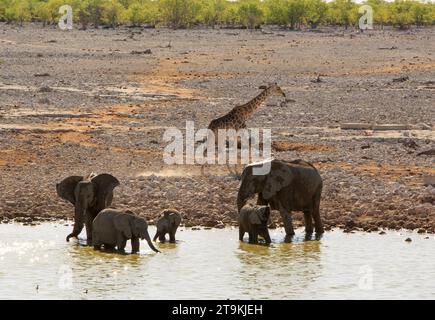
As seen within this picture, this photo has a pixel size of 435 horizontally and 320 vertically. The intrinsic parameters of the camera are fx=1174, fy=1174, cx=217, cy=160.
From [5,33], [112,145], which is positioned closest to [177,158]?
[112,145]

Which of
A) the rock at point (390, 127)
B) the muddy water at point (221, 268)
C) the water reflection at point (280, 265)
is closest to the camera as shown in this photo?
the muddy water at point (221, 268)

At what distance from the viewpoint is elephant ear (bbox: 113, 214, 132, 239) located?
1722 centimetres

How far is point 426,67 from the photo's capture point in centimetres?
5581

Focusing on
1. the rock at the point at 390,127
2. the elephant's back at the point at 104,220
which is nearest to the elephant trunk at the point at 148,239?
the elephant's back at the point at 104,220

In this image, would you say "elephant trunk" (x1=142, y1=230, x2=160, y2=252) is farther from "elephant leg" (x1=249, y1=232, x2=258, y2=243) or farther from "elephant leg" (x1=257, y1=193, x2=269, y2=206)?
"elephant leg" (x1=257, y1=193, x2=269, y2=206)

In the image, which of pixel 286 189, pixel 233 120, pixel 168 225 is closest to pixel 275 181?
pixel 286 189

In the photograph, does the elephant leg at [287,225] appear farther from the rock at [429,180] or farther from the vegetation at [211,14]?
the vegetation at [211,14]

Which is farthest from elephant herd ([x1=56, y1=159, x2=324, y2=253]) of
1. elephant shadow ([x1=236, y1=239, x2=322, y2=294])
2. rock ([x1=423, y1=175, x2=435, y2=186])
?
rock ([x1=423, y1=175, x2=435, y2=186])

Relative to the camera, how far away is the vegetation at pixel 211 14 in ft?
354

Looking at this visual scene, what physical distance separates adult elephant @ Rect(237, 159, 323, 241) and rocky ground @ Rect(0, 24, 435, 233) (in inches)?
36.5

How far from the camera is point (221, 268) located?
54.5 ft

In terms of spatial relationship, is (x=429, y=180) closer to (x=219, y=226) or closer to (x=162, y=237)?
(x=219, y=226)

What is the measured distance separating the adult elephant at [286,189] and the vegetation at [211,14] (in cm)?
8305
